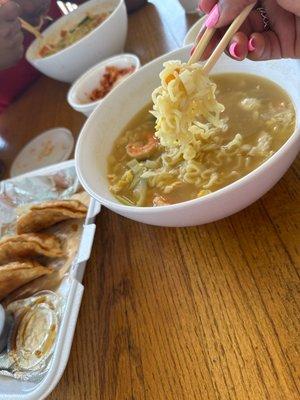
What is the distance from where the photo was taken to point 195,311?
37.3 inches

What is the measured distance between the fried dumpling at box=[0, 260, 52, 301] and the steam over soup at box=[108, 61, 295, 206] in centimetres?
31

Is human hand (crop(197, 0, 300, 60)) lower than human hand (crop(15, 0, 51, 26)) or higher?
higher

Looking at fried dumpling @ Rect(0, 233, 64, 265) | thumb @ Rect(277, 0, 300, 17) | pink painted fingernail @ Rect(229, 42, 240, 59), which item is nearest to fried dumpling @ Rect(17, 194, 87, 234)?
fried dumpling @ Rect(0, 233, 64, 265)

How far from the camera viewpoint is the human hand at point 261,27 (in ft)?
3.24

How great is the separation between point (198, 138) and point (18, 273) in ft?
2.05

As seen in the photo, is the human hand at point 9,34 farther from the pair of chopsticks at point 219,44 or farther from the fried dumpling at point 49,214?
the pair of chopsticks at point 219,44

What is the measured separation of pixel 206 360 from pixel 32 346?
19.0 inches

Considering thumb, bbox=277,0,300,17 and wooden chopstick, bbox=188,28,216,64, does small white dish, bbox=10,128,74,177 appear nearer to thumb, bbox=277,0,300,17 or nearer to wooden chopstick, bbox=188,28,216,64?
wooden chopstick, bbox=188,28,216,64

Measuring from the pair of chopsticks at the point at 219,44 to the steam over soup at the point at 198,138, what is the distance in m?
0.04

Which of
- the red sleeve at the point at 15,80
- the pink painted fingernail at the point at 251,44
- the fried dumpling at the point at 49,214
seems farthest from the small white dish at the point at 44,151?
the pink painted fingernail at the point at 251,44

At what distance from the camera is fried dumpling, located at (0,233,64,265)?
126 centimetres

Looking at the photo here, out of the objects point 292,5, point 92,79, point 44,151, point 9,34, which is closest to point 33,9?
point 9,34

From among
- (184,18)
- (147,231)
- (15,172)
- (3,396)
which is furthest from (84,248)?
(184,18)

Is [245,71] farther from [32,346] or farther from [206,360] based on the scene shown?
[32,346]
